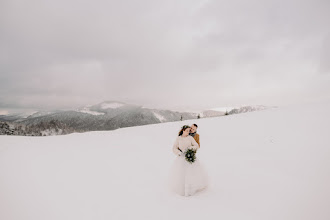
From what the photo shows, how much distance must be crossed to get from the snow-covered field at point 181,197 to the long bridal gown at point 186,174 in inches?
8.7

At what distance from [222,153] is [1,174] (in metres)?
10.2

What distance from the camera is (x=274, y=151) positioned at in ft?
26.8

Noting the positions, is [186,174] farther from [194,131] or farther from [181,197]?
[194,131]

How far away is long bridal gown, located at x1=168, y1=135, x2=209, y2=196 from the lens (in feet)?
16.9

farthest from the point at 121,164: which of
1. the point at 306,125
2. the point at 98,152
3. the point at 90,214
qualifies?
the point at 306,125

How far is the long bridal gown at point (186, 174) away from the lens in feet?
16.9

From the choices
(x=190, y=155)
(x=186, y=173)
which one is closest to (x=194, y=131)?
(x=190, y=155)

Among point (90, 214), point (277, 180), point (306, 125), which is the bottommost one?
point (90, 214)

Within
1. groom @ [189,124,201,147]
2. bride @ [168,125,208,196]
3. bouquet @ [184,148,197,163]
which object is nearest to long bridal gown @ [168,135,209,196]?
bride @ [168,125,208,196]

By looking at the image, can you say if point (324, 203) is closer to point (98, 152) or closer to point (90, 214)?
point (90, 214)

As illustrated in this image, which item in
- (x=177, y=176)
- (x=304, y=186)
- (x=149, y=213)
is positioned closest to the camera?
(x=149, y=213)

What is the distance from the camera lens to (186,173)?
5184 mm

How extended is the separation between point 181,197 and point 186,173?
70 centimetres

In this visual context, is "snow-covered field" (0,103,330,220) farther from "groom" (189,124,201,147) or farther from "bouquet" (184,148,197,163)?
"groom" (189,124,201,147)
